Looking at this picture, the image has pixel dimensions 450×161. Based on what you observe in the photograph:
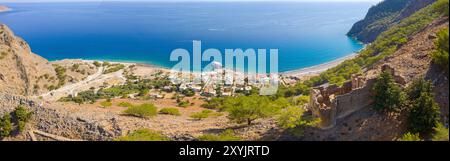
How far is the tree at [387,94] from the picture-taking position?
712 inches

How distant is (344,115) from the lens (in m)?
19.5

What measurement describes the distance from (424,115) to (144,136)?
40.5 feet

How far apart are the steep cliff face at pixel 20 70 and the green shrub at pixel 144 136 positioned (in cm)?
3565

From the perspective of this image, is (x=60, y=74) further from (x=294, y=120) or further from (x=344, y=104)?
(x=344, y=104)

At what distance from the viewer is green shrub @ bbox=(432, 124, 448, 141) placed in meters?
15.8

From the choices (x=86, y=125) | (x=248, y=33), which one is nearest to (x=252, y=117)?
(x=86, y=125)

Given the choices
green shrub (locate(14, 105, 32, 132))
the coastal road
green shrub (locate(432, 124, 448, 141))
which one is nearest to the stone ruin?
green shrub (locate(432, 124, 448, 141))

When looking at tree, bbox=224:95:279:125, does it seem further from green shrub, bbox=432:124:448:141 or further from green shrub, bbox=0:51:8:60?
green shrub, bbox=0:51:8:60

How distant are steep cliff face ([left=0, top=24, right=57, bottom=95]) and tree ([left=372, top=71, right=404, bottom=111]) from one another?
149 ft

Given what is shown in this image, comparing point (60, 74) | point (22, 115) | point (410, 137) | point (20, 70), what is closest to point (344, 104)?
point (410, 137)

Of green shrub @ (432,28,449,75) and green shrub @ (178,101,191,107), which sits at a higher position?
green shrub @ (432,28,449,75)

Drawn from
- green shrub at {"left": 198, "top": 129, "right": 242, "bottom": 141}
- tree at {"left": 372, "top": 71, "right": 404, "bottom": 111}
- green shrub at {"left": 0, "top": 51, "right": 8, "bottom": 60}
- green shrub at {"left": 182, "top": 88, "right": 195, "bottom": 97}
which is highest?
Answer: green shrub at {"left": 0, "top": 51, "right": 8, "bottom": 60}

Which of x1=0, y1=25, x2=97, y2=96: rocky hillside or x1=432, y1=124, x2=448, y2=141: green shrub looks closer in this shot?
x1=432, y1=124, x2=448, y2=141: green shrub

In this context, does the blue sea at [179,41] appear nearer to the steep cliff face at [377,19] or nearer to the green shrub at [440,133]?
the steep cliff face at [377,19]
